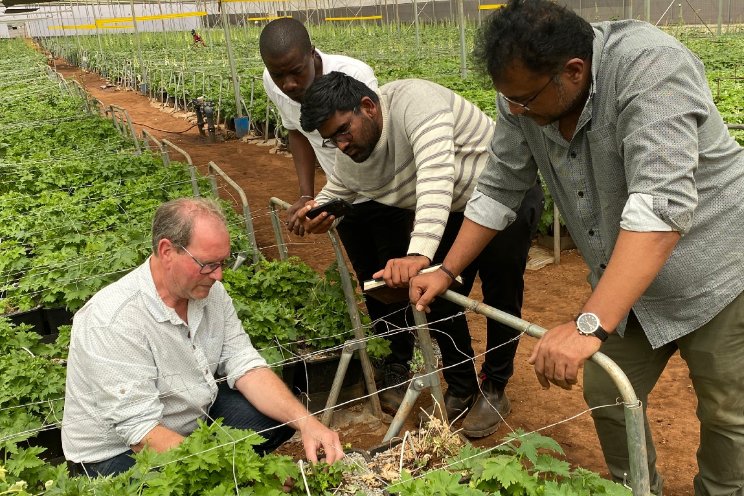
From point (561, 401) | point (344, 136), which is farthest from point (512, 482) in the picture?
point (561, 401)

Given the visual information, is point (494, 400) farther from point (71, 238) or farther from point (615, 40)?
point (71, 238)

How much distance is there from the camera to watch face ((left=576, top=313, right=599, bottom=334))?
1.95 m

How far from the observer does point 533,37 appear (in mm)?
1994

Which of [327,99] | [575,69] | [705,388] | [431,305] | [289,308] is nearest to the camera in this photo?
[575,69]

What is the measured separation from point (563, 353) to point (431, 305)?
1.87 m

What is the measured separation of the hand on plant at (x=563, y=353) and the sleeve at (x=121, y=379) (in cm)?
151

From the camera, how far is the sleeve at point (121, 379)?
2682 millimetres

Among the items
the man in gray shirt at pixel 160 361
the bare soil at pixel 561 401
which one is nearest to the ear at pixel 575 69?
the bare soil at pixel 561 401

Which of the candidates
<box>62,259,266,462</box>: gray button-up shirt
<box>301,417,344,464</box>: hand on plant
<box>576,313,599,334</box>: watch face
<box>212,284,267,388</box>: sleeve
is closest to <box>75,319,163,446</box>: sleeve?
<box>62,259,266,462</box>: gray button-up shirt

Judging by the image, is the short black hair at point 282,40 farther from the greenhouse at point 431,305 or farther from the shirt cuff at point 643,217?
the shirt cuff at point 643,217

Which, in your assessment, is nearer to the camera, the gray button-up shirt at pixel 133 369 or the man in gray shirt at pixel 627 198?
the man in gray shirt at pixel 627 198

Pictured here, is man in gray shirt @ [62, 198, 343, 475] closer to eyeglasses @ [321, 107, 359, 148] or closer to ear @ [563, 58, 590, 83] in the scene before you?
eyeglasses @ [321, 107, 359, 148]

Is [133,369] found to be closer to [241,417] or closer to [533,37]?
[241,417]

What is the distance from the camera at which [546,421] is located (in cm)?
427
